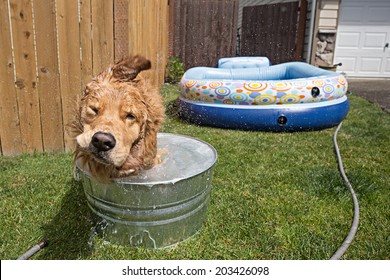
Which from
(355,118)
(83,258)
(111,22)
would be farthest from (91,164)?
(355,118)

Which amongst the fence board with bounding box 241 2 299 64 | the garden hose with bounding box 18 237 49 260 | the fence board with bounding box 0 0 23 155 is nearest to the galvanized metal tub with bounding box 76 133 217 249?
the garden hose with bounding box 18 237 49 260

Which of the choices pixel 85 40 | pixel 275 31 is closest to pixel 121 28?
pixel 85 40

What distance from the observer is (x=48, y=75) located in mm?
4090

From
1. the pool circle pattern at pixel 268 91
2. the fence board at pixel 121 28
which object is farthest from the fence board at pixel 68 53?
the pool circle pattern at pixel 268 91

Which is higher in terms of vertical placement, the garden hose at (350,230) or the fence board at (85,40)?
the fence board at (85,40)

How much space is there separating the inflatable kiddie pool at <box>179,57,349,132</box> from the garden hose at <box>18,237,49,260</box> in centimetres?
372

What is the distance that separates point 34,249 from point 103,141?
3.79ft

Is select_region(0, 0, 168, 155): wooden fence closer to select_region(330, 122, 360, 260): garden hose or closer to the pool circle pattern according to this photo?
the pool circle pattern

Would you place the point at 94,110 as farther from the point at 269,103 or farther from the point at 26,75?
the point at 269,103

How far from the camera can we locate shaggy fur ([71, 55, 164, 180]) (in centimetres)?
191

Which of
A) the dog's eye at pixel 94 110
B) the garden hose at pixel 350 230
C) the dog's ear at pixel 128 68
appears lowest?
the garden hose at pixel 350 230

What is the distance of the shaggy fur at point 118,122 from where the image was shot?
6.27 feet

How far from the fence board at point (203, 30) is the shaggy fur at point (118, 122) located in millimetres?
9961

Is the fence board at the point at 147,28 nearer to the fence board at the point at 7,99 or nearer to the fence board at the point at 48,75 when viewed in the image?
the fence board at the point at 48,75
